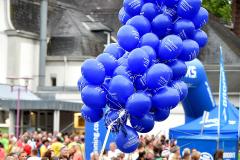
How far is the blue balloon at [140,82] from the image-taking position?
13430 millimetres

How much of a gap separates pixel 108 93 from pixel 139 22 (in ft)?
4.27

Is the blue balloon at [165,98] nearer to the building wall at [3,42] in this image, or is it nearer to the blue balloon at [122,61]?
the blue balloon at [122,61]

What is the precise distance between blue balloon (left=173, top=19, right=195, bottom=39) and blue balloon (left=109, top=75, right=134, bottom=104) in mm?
1327

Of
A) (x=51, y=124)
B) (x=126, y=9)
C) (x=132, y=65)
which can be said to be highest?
(x=126, y=9)

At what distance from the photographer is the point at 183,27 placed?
1389 centimetres

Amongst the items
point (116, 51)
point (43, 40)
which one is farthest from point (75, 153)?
point (43, 40)

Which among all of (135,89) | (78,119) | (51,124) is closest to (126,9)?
(135,89)

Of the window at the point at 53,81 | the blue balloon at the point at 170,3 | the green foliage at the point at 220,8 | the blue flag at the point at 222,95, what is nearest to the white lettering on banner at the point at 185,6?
the blue balloon at the point at 170,3

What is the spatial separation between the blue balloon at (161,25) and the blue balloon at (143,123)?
144 centimetres

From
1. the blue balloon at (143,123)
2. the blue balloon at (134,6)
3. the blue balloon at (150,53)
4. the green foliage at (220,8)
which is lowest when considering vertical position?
the blue balloon at (143,123)

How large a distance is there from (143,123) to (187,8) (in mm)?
2084

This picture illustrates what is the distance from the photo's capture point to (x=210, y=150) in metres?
21.2

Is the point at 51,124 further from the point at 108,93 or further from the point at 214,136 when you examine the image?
the point at 108,93

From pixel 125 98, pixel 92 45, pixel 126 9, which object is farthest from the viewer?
pixel 92 45
